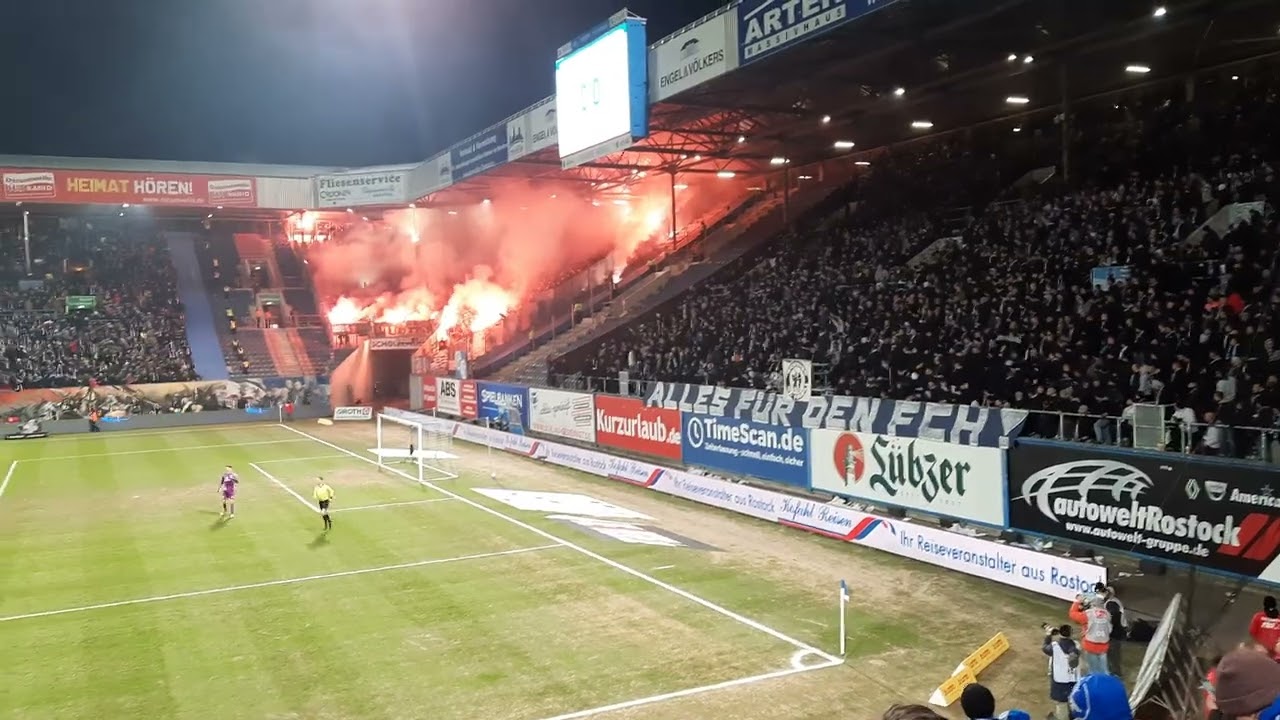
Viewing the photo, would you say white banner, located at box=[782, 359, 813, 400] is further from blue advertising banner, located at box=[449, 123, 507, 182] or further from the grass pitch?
blue advertising banner, located at box=[449, 123, 507, 182]

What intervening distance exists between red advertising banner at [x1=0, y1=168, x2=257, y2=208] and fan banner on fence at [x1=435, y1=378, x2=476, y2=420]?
20770 mm

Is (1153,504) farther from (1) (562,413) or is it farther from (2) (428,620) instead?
(1) (562,413)

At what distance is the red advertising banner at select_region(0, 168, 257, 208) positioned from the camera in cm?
5450

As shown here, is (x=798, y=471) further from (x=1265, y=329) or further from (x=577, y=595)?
(x=1265, y=329)

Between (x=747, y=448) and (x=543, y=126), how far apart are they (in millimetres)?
20201

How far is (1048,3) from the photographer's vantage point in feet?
90.0

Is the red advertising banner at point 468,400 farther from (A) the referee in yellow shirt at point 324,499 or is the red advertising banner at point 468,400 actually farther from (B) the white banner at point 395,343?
(A) the referee in yellow shirt at point 324,499

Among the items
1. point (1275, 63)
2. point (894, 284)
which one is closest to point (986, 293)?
point (894, 284)

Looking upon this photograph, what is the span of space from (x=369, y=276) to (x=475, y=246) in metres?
9.12

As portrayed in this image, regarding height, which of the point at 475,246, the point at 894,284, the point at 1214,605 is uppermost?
the point at 475,246

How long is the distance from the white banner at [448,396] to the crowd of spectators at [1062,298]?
8600 millimetres

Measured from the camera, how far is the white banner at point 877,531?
16.5 metres

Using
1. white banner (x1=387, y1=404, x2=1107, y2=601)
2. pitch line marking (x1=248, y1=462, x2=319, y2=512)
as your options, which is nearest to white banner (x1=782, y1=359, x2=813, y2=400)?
white banner (x1=387, y1=404, x2=1107, y2=601)

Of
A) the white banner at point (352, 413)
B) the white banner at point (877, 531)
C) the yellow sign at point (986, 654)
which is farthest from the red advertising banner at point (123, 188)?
the yellow sign at point (986, 654)
